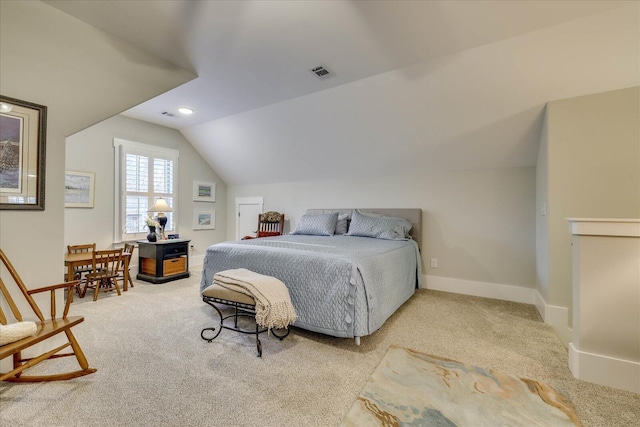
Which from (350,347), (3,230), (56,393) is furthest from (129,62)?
(350,347)

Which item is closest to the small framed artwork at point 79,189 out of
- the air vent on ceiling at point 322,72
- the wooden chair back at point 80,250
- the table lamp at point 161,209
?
the wooden chair back at point 80,250

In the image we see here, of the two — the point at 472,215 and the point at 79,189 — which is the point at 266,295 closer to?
the point at 472,215

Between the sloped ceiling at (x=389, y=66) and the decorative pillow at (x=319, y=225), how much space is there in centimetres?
94

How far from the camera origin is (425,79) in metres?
2.77

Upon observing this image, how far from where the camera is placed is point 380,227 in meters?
3.71

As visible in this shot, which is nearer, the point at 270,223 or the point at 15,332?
the point at 15,332

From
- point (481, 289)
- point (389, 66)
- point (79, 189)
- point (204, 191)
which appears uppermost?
point (389, 66)

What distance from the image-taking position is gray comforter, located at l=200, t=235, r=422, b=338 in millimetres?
2125

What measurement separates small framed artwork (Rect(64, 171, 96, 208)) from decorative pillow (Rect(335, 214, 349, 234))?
3.56 meters

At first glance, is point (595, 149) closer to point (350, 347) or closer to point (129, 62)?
point (350, 347)

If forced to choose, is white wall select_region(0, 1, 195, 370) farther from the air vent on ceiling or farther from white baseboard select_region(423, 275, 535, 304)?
white baseboard select_region(423, 275, 535, 304)

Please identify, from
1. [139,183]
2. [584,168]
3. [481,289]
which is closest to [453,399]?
[584,168]

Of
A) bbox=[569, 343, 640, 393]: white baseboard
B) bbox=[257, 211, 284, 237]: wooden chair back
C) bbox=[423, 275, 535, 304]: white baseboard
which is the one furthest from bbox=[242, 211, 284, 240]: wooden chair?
bbox=[569, 343, 640, 393]: white baseboard

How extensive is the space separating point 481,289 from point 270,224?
3482 millimetres
